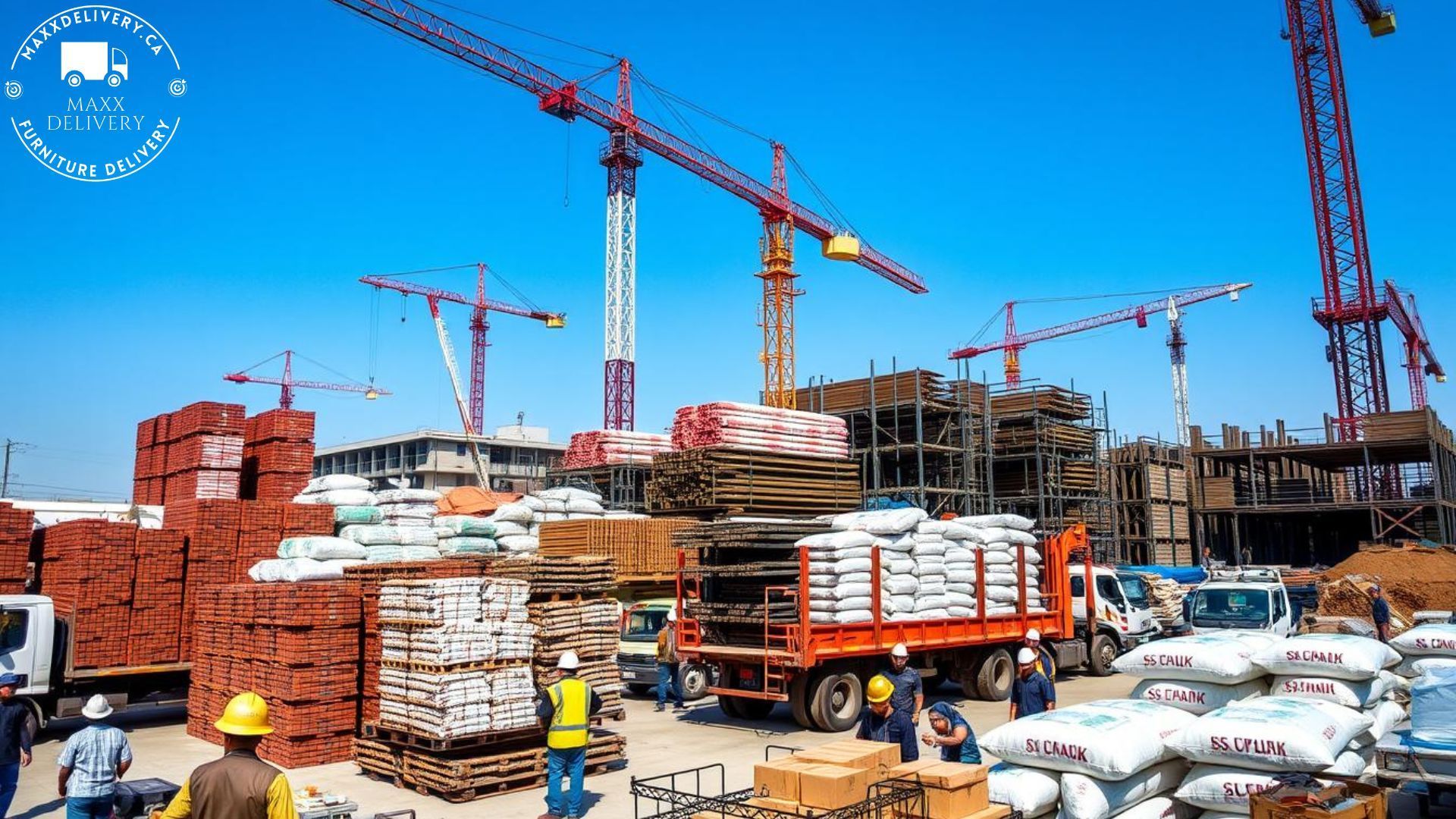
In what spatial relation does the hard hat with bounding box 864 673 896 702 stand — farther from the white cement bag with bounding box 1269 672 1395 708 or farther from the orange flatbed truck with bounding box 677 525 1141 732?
the orange flatbed truck with bounding box 677 525 1141 732

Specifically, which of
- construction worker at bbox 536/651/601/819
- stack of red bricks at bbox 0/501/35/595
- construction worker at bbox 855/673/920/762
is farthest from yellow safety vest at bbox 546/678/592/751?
stack of red bricks at bbox 0/501/35/595

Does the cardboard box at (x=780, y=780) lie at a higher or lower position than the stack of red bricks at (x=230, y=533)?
lower

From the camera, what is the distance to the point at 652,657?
1828cm

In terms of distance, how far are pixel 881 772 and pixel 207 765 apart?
3.82 metres

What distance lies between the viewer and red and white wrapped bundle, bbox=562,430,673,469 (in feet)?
122

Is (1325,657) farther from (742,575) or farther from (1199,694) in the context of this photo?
(742,575)

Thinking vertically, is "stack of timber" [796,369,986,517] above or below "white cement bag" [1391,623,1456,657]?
above

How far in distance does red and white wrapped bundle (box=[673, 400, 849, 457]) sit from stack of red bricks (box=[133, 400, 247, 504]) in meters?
9.46

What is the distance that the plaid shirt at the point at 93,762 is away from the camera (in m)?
7.90

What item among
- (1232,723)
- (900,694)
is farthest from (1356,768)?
(900,694)

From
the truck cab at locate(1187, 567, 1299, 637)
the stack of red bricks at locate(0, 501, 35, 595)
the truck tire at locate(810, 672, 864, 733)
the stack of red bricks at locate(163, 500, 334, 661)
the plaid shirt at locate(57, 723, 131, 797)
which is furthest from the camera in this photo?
the truck cab at locate(1187, 567, 1299, 637)

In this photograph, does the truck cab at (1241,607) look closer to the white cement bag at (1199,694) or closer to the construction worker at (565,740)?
the white cement bag at (1199,694)

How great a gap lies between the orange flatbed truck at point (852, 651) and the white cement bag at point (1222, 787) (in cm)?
634

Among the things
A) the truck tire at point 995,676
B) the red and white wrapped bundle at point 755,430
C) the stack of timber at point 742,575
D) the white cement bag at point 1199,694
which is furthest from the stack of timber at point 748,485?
the white cement bag at point 1199,694
